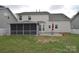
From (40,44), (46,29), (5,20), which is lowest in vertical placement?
(40,44)

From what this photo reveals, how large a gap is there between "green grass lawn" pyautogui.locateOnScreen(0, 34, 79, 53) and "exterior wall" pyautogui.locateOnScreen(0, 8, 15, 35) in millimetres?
98

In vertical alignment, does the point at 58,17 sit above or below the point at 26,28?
above

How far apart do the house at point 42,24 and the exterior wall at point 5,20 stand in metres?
0.11

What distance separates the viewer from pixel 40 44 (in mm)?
2365

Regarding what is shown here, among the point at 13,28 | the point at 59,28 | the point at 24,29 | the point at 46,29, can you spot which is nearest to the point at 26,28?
the point at 24,29

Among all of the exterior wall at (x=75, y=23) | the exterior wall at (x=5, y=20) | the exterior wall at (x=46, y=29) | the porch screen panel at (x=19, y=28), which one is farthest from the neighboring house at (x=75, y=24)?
the exterior wall at (x=5, y=20)

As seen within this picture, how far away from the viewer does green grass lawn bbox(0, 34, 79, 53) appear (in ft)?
7.63

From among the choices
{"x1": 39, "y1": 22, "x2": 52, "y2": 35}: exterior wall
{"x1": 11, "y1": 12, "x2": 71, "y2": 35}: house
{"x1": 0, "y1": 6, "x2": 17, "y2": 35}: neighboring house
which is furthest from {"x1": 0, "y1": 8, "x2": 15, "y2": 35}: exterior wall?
{"x1": 39, "y1": 22, "x2": 52, "y2": 35}: exterior wall

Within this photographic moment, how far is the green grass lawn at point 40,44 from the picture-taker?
7.63 feet

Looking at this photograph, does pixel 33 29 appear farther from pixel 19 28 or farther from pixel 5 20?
pixel 5 20

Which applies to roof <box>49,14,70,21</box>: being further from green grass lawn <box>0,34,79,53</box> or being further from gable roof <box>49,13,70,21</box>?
green grass lawn <box>0,34,79,53</box>

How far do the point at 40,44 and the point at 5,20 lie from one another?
0.60 metres
